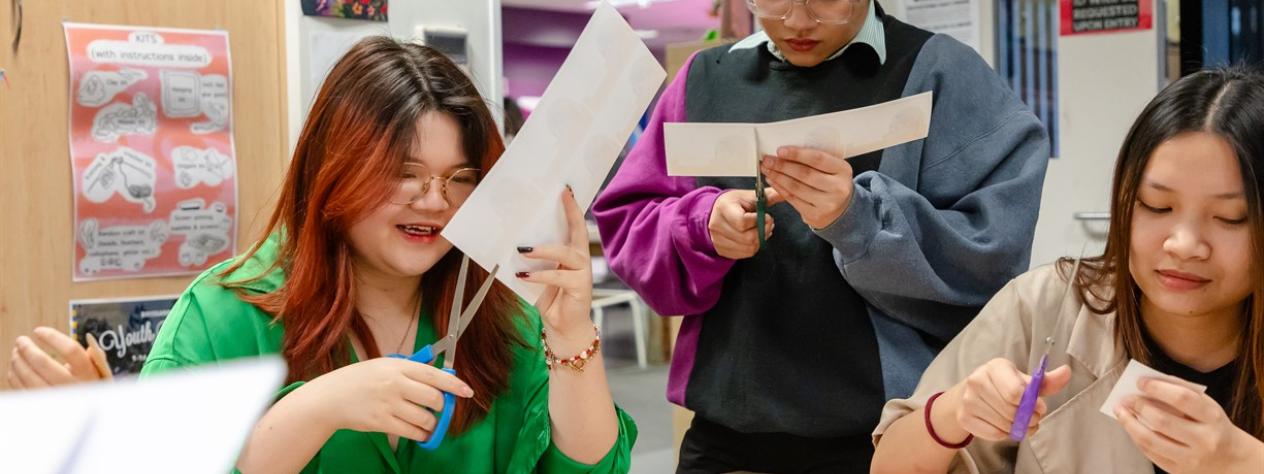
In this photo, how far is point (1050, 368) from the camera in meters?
1.53

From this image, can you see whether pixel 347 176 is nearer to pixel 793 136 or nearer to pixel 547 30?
pixel 793 136

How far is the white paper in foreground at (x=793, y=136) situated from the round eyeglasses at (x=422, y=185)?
0.25 metres

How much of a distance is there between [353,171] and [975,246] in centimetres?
79

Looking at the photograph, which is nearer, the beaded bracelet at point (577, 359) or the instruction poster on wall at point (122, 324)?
the beaded bracelet at point (577, 359)

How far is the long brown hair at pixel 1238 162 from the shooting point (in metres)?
1.33

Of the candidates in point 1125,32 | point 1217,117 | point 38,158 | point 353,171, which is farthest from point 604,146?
point 1125,32

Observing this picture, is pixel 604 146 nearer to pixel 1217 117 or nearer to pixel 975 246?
pixel 975 246

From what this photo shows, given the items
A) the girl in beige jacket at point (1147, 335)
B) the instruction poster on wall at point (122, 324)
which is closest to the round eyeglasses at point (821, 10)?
the girl in beige jacket at point (1147, 335)

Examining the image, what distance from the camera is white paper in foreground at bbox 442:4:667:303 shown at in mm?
1279

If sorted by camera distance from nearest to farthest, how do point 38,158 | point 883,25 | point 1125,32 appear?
1. point 883,25
2. point 38,158
3. point 1125,32

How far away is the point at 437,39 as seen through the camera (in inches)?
118

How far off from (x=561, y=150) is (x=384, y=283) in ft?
1.28

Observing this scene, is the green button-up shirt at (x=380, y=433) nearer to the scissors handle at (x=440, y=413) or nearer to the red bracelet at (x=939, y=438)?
the scissors handle at (x=440, y=413)

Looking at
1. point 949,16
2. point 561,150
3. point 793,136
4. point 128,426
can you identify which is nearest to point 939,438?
point 793,136
